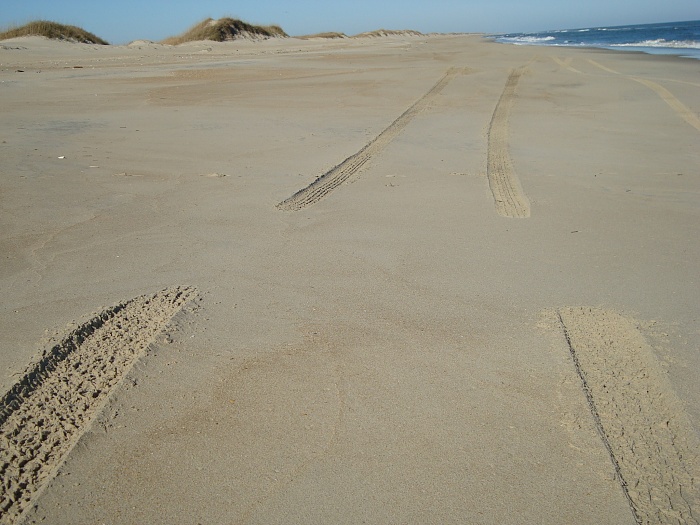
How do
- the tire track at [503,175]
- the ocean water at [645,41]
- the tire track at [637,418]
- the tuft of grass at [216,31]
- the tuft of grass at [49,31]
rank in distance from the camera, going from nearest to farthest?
the tire track at [637,418], the tire track at [503,175], the tuft of grass at [49,31], the ocean water at [645,41], the tuft of grass at [216,31]

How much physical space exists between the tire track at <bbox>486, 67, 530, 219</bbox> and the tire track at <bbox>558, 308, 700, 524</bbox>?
176 centimetres

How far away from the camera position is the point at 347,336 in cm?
266

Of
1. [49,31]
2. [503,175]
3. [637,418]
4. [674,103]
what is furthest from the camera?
[49,31]

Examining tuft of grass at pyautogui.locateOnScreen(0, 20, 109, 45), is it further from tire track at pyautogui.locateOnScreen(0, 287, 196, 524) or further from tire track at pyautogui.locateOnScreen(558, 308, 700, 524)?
tire track at pyautogui.locateOnScreen(558, 308, 700, 524)

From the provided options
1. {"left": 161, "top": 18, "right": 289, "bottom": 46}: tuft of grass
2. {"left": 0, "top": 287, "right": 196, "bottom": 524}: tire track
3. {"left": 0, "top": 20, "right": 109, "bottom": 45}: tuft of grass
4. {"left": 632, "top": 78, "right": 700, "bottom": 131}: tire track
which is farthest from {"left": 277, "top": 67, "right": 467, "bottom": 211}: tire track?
A: {"left": 161, "top": 18, "right": 289, "bottom": 46}: tuft of grass

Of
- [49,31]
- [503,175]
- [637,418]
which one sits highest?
[49,31]

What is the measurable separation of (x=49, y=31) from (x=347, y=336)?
2959cm

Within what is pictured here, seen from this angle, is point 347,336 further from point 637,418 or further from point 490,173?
point 490,173

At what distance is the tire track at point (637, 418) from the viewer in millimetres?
1786

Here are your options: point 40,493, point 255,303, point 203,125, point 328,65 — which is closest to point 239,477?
point 40,493

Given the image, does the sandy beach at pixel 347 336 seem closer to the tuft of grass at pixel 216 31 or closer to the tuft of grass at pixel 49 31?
→ the tuft of grass at pixel 49 31

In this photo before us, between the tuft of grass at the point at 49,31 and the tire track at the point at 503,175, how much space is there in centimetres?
2509

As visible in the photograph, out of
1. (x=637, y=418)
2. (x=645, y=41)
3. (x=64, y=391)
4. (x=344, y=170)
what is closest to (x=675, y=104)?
(x=344, y=170)

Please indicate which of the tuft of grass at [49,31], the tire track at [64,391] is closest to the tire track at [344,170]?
the tire track at [64,391]
